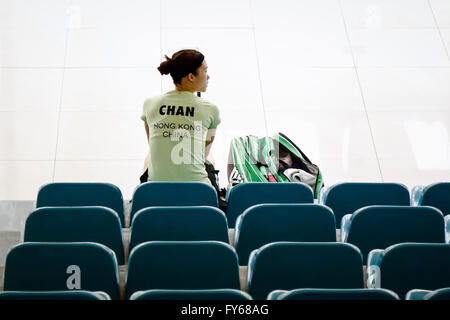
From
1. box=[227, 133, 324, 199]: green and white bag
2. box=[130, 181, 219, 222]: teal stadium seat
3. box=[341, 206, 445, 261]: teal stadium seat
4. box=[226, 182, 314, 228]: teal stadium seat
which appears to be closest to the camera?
box=[341, 206, 445, 261]: teal stadium seat

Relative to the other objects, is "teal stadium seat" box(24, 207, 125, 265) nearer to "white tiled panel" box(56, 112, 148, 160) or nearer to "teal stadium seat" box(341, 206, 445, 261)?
"teal stadium seat" box(341, 206, 445, 261)

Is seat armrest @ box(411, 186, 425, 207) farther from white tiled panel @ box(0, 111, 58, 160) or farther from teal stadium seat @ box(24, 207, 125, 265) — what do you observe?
white tiled panel @ box(0, 111, 58, 160)

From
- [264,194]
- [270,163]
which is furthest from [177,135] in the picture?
Result: [270,163]

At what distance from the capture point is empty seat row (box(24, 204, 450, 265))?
3211 millimetres

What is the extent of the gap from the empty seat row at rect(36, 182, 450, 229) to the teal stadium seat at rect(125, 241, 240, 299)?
1.07m

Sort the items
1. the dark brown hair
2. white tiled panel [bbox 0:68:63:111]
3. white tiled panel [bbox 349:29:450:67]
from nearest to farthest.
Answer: the dark brown hair → white tiled panel [bbox 0:68:63:111] → white tiled panel [bbox 349:29:450:67]

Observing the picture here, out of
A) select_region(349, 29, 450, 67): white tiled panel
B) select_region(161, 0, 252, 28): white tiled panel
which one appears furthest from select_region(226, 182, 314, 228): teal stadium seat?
select_region(161, 0, 252, 28): white tiled panel

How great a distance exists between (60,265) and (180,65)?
6.36 ft

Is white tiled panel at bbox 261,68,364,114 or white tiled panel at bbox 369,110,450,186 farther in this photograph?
white tiled panel at bbox 261,68,364,114

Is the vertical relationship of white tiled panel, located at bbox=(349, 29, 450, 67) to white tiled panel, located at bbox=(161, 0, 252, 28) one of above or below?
below

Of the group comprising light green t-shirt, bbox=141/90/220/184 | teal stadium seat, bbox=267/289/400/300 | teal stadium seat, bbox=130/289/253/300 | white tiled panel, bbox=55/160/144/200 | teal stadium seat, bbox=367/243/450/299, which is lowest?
teal stadium seat, bbox=267/289/400/300

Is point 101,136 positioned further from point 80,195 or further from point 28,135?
point 80,195

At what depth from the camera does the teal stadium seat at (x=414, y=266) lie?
2.81 m

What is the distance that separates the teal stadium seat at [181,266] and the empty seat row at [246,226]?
18.5 inches
